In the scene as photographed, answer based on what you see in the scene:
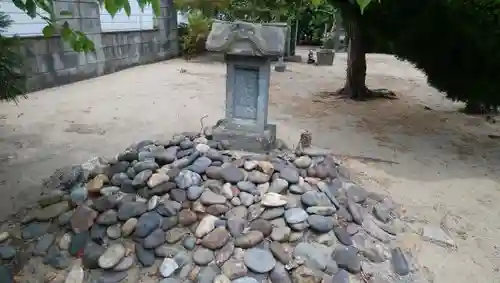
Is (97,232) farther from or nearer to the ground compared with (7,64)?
nearer to the ground

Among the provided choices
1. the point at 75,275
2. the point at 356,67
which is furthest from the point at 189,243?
the point at 356,67

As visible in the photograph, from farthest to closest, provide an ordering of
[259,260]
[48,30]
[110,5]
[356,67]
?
[356,67], [259,260], [48,30], [110,5]

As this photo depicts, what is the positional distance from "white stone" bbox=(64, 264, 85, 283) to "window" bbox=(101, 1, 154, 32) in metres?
5.27

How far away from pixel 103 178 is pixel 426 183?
7.34 feet

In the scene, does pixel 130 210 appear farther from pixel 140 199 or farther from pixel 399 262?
pixel 399 262

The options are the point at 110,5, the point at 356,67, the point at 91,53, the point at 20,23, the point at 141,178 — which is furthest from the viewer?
the point at 91,53

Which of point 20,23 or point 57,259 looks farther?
point 20,23

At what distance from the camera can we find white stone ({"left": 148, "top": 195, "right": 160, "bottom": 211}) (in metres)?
2.16

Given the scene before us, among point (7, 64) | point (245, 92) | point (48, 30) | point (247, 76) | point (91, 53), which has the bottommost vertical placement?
point (91, 53)

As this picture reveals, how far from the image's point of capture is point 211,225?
2086 millimetres

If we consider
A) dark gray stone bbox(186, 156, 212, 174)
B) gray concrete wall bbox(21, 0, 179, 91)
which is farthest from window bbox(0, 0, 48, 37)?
dark gray stone bbox(186, 156, 212, 174)

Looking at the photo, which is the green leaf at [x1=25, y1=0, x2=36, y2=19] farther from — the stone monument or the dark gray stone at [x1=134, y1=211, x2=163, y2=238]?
the stone monument

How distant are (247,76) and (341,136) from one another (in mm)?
1446

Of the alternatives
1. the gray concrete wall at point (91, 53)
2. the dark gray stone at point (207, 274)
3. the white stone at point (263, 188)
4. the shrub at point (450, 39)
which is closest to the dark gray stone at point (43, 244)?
the dark gray stone at point (207, 274)
